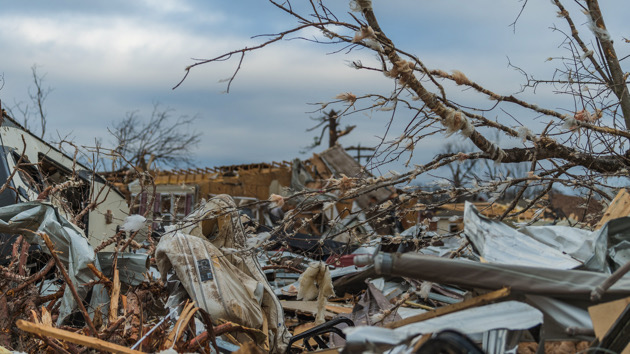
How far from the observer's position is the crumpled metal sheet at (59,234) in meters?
5.12

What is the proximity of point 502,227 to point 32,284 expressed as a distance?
12.9 feet

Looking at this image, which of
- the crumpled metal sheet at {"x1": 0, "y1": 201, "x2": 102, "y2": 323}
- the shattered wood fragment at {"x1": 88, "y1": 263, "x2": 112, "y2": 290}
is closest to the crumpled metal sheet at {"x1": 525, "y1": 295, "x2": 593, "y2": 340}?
the shattered wood fragment at {"x1": 88, "y1": 263, "x2": 112, "y2": 290}

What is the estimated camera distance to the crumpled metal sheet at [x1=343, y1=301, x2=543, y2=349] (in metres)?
2.39

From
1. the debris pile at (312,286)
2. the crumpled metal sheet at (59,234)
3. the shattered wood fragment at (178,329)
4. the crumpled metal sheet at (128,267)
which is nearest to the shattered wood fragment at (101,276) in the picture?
the debris pile at (312,286)

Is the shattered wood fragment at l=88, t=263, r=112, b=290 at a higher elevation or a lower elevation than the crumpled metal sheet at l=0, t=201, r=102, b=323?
lower

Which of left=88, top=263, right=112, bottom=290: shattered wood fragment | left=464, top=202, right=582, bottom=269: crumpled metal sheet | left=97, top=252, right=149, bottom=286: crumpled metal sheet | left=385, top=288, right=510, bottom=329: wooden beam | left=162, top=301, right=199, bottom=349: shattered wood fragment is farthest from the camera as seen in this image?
left=97, top=252, right=149, bottom=286: crumpled metal sheet

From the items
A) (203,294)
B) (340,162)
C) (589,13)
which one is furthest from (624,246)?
(340,162)

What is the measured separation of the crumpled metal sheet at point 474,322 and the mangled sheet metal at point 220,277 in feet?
6.77

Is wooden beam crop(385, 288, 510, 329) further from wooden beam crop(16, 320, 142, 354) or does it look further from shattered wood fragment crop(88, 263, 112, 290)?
shattered wood fragment crop(88, 263, 112, 290)

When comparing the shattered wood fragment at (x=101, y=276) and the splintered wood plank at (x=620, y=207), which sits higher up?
the splintered wood plank at (x=620, y=207)

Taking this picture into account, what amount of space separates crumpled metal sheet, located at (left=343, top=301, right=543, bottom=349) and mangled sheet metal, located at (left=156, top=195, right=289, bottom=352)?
6.77ft

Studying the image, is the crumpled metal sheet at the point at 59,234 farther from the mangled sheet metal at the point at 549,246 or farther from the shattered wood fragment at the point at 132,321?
the mangled sheet metal at the point at 549,246

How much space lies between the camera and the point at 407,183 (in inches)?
170

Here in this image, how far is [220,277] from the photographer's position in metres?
4.80
